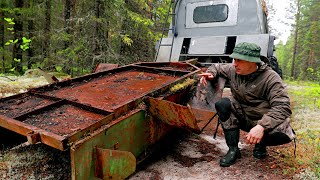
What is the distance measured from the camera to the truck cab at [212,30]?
618 centimetres

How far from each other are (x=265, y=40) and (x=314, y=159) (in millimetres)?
3403

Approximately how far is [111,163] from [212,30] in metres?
5.48

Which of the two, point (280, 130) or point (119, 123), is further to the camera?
point (280, 130)

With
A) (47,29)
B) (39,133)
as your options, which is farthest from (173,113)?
(47,29)

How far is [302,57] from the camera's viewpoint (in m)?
32.8

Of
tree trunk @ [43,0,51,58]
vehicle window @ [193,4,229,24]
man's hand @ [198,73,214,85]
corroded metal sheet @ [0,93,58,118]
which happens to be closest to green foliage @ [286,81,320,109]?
vehicle window @ [193,4,229,24]

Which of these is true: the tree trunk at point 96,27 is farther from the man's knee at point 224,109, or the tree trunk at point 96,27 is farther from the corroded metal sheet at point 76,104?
the man's knee at point 224,109

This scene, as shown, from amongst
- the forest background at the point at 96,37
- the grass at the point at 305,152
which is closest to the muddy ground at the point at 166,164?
the grass at the point at 305,152

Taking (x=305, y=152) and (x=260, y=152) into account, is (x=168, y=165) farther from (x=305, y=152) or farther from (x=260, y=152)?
(x=305, y=152)

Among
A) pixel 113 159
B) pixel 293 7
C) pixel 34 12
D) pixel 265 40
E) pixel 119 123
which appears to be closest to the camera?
pixel 113 159

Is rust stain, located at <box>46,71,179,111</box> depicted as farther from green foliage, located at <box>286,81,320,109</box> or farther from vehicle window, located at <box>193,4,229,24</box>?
green foliage, located at <box>286,81,320,109</box>

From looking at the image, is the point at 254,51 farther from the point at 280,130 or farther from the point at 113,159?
the point at 113,159

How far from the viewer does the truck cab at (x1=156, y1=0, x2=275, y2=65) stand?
20.3ft

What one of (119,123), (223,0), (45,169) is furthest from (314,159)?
(223,0)
